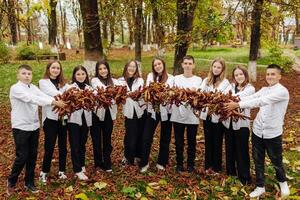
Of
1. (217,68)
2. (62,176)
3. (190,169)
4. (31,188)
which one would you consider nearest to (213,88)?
(217,68)

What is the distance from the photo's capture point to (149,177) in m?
6.50

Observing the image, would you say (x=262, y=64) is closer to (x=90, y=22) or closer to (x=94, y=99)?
(x=90, y=22)

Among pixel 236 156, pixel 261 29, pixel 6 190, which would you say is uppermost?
pixel 261 29

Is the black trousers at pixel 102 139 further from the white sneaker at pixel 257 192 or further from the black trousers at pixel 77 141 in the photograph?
the white sneaker at pixel 257 192

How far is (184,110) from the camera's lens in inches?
250

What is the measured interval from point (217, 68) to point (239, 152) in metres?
1.42

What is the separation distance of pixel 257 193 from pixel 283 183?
48 cm

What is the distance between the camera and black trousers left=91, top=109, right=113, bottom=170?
6466mm

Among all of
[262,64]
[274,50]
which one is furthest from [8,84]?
[262,64]

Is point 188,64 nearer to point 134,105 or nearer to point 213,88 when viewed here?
point 213,88

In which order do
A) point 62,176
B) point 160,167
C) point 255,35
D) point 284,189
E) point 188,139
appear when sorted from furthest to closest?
point 255,35 < point 160,167 < point 188,139 < point 62,176 < point 284,189

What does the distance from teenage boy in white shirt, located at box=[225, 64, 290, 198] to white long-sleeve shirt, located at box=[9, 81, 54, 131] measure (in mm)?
2874

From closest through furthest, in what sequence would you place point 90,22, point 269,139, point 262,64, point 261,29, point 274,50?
point 269,139
point 90,22
point 261,29
point 274,50
point 262,64

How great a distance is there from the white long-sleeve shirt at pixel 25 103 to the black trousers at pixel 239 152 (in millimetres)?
2965
